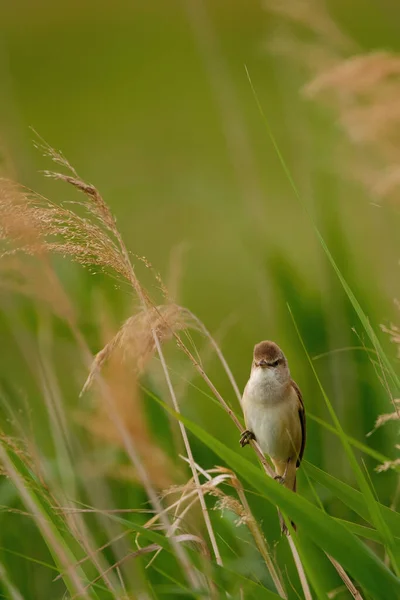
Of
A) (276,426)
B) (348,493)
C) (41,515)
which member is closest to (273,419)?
(276,426)

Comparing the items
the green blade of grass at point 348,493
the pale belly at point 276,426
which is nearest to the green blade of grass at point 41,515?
the green blade of grass at point 348,493

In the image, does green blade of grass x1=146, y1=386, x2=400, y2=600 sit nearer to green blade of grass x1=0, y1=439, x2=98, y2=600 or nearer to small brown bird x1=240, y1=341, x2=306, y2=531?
green blade of grass x1=0, y1=439, x2=98, y2=600

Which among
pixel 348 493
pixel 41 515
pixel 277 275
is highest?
pixel 277 275

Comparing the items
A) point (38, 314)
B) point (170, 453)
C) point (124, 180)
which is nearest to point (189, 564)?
point (170, 453)

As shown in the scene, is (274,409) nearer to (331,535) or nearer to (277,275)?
(277,275)

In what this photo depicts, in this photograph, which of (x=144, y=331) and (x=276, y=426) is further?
(x=276, y=426)

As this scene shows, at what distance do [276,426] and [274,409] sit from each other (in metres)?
0.04

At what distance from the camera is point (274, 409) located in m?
1.92

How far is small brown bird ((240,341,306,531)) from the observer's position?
190 centimetres

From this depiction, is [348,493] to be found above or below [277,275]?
below

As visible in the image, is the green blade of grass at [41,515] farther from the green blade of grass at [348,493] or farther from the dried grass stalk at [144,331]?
the green blade of grass at [348,493]

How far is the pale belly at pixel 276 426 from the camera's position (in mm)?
1906

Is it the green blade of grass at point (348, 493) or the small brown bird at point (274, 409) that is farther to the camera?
the small brown bird at point (274, 409)

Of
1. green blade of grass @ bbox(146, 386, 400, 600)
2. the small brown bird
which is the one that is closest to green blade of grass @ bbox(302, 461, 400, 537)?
green blade of grass @ bbox(146, 386, 400, 600)
